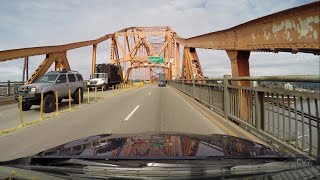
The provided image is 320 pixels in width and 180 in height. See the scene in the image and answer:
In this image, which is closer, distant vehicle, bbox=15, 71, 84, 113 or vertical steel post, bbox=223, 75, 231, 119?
vertical steel post, bbox=223, 75, 231, 119

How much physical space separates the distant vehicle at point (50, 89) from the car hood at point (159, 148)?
13.9 meters

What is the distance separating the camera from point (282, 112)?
6.93m

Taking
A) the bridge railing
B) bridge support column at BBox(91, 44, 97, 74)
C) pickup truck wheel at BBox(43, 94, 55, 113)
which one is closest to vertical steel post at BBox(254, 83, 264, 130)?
the bridge railing

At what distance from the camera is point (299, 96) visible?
19.8 feet

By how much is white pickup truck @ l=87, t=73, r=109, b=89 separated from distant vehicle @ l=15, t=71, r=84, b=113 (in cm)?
2659

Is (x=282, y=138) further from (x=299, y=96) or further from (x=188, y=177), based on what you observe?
(x=188, y=177)

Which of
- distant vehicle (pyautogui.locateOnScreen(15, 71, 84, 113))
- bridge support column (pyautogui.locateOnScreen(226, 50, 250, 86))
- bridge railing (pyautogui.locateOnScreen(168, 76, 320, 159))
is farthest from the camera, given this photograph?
distant vehicle (pyautogui.locateOnScreen(15, 71, 84, 113))

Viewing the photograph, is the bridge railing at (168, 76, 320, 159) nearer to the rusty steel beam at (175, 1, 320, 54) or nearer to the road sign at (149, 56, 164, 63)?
the rusty steel beam at (175, 1, 320, 54)

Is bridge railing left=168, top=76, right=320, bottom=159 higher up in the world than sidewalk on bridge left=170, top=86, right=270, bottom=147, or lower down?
higher up

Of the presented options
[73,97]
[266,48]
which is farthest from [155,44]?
[266,48]

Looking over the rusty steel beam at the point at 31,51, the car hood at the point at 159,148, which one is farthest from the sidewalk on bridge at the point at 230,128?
the rusty steel beam at the point at 31,51

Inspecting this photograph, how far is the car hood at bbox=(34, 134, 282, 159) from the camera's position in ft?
12.7

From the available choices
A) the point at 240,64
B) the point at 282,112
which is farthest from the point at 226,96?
the point at 282,112

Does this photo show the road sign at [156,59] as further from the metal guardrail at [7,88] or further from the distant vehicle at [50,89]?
the distant vehicle at [50,89]
